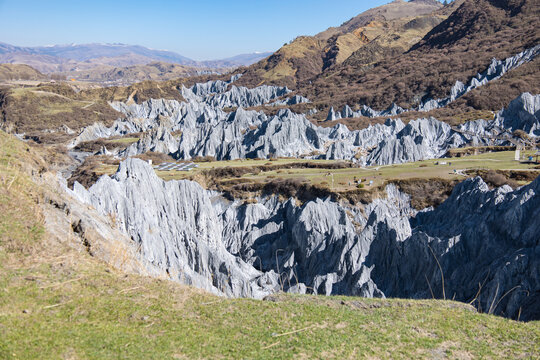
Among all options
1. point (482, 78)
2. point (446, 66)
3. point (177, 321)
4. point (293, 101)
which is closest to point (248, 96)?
point (293, 101)

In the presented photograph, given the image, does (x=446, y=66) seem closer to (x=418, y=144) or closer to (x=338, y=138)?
(x=338, y=138)

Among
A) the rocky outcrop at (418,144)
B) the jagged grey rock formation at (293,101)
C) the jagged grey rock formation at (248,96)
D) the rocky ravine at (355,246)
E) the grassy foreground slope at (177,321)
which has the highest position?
the jagged grey rock formation at (248,96)

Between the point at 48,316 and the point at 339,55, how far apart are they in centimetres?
19920

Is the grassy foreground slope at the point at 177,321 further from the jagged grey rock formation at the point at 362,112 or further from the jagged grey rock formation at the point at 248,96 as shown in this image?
the jagged grey rock formation at the point at 248,96

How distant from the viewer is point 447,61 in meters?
120

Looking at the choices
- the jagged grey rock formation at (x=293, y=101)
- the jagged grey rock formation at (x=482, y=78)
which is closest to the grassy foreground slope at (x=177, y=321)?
the jagged grey rock formation at (x=482, y=78)

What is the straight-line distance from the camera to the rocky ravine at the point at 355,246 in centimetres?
2178

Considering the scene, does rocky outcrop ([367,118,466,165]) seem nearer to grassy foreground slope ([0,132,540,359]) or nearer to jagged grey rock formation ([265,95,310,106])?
grassy foreground slope ([0,132,540,359])

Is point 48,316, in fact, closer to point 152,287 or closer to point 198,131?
point 152,287

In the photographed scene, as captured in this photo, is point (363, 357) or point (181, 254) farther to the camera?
point (181, 254)

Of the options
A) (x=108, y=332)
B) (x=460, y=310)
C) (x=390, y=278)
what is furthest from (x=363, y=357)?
(x=390, y=278)

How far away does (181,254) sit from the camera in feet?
90.1

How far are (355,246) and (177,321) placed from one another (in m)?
20.9

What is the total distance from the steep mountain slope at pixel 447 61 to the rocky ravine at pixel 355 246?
70.0 metres
